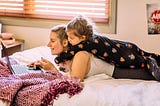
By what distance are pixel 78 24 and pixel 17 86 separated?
0.54 metres

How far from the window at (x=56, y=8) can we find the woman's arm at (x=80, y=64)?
3.83 ft

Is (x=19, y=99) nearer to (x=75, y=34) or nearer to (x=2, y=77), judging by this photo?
(x=2, y=77)

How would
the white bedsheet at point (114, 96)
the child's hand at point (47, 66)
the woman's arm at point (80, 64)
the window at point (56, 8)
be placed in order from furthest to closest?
the window at point (56, 8) → the child's hand at point (47, 66) → the woman's arm at point (80, 64) → the white bedsheet at point (114, 96)

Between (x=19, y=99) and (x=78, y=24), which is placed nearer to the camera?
(x=19, y=99)

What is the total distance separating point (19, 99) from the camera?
124 centimetres

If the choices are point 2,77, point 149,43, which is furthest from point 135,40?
point 2,77

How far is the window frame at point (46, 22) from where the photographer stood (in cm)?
254

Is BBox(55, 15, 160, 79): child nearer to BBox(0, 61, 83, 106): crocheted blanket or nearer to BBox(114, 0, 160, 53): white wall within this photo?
BBox(0, 61, 83, 106): crocheted blanket

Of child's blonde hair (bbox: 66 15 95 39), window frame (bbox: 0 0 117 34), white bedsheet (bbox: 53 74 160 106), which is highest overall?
window frame (bbox: 0 0 117 34)

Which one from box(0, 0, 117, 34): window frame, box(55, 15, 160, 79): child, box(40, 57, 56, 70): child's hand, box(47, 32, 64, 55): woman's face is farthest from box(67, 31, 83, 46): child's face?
box(0, 0, 117, 34): window frame

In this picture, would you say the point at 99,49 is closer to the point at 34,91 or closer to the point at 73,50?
the point at 73,50

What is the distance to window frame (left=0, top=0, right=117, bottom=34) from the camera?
254 centimetres

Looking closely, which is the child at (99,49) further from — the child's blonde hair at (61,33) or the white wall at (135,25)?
the white wall at (135,25)

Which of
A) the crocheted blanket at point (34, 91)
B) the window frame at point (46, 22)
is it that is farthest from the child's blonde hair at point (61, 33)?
the window frame at point (46, 22)
